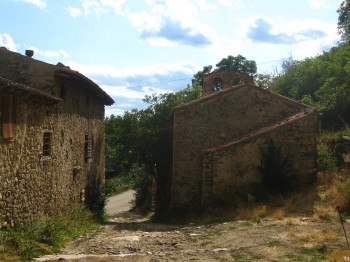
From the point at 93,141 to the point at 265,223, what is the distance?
34.0 ft

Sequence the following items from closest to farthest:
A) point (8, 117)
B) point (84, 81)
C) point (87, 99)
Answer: point (8, 117) → point (84, 81) → point (87, 99)

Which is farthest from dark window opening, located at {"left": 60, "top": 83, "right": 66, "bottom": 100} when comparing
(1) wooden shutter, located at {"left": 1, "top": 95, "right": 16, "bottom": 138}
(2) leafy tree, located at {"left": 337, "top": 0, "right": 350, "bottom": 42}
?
(2) leafy tree, located at {"left": 337, "top": 0, "right": 350, "bottom": 42}

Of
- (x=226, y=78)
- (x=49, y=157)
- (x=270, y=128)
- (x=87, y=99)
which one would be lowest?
(x=49, y=157)

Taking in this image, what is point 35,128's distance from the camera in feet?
34.9

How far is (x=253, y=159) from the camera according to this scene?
47.5 ft

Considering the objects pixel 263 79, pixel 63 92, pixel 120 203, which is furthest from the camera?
pixel 263 79

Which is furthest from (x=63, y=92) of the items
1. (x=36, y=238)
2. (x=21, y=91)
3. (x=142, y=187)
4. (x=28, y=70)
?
(x=142, y=187)

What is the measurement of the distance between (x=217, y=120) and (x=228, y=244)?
8.11 m

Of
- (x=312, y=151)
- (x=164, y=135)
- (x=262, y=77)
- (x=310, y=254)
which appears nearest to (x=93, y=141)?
(x=164, y=135)

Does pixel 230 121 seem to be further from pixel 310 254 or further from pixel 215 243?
pixel 310 254

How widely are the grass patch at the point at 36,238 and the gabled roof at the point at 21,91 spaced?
10.4ft

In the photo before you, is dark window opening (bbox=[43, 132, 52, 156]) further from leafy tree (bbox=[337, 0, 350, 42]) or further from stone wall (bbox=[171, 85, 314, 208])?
leafy tree (bbox=[337, 0, 350, 42])

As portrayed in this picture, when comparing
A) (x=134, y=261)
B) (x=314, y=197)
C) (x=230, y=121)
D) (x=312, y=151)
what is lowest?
(x=134, y=261)

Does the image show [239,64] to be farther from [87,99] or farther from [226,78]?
[87,99]
